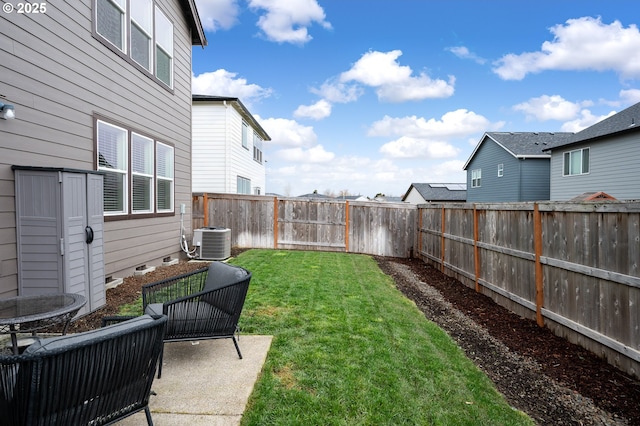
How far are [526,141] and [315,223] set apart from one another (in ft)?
60.9

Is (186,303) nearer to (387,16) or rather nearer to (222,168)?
(222,168)

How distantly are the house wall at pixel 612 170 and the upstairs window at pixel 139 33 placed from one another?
1666 centimetres

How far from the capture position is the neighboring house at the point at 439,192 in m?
36.2

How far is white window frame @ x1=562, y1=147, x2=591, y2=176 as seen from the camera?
56.3 ft

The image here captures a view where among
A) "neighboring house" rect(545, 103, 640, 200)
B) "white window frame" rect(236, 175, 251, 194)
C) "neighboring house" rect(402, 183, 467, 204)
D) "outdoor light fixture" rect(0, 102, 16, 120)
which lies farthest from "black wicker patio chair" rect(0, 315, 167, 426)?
"neighboring house" rect(402, 183, 467, 204)

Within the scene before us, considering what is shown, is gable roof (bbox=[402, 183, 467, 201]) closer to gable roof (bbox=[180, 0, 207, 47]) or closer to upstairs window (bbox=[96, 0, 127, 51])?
gable roof (bbox=[180, 0, 207, 47])

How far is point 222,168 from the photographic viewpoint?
49.0 feet

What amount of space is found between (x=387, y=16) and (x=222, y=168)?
8926mm

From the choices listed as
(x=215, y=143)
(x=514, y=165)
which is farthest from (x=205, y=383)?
(x=514, y=165)

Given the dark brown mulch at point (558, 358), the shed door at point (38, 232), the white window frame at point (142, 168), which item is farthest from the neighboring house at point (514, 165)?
the shed door at point (38, 232)

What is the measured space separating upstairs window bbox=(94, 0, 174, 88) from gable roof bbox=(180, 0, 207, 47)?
97cm

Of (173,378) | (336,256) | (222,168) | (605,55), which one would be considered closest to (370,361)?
(173,378)

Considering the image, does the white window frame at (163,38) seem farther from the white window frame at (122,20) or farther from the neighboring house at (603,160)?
the neighboring house at (603,160)

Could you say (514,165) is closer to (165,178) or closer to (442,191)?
(442,191)
